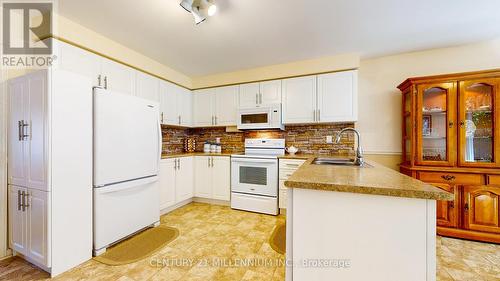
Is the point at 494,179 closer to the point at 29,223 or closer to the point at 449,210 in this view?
the point at 449,210

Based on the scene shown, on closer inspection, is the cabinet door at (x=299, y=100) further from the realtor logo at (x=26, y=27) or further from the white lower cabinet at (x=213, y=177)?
the realtor logo at (x=26, y=27)

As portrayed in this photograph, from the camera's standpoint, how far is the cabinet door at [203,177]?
132 inches

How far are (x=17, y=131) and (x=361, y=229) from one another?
9.22 ft

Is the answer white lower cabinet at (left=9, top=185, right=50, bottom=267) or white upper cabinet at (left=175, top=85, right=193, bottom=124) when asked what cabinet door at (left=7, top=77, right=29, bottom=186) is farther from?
white upper cabinet at (left=175, top=85, right=193, bottom=124)

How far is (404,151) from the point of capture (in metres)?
2.70

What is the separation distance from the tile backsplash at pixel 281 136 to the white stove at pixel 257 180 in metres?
0.33

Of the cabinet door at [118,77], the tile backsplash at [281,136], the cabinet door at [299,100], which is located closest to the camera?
the cabinet door at [118,77]

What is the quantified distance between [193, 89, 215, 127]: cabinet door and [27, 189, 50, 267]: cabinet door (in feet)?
8.03

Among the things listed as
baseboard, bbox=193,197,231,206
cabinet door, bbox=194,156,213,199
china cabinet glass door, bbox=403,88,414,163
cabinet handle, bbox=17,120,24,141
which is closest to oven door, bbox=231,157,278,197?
baseboard, bbox=193,197,231,206

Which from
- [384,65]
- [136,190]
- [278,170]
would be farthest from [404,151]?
[136,190]

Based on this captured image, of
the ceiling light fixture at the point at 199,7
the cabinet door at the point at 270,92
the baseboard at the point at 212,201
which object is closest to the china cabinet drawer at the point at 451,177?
the cabinet door at the point at 270,92

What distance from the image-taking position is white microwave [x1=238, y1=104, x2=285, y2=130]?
318 centimetres

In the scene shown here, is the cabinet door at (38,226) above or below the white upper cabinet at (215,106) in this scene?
below

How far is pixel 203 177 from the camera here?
339cm
